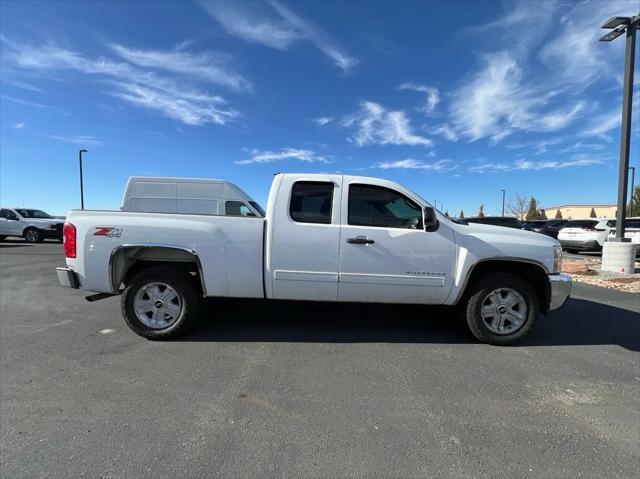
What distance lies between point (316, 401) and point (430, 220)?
236 cm

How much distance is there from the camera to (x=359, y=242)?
433cm

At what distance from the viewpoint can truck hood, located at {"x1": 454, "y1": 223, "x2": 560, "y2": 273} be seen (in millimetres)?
4402

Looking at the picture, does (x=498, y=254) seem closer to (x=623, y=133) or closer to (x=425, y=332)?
(x=425, y=332)

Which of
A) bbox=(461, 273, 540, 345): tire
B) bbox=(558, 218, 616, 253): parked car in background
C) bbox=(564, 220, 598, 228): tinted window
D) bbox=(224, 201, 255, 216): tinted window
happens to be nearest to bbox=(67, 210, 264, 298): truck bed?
bbox=(224, 201, 255, 216): tinted window

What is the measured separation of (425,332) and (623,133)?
10022 mm

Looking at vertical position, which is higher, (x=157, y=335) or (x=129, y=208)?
(x=129, y=208)

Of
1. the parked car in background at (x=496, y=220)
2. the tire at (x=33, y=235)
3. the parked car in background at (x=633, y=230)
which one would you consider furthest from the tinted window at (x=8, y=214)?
the parked car in background at (x=633, y=230)

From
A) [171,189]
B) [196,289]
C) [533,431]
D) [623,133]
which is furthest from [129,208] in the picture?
[623,133]

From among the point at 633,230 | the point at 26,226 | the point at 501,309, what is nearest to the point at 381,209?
the point at 501,309

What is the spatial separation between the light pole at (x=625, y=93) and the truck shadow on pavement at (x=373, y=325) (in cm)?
609

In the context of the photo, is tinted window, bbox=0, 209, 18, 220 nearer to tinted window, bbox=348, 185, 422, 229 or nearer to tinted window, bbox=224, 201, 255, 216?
tinted window, bbox=224, 201, 255, 216

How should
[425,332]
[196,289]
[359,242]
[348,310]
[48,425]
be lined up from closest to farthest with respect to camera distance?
[48,425] < [359,242] < [196,289] < [425,332] < [348,310]

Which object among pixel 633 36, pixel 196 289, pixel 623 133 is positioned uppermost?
pixel 633 36

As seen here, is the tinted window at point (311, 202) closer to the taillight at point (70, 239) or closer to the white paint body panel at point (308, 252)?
the white paint body panel at point (308, 252)
